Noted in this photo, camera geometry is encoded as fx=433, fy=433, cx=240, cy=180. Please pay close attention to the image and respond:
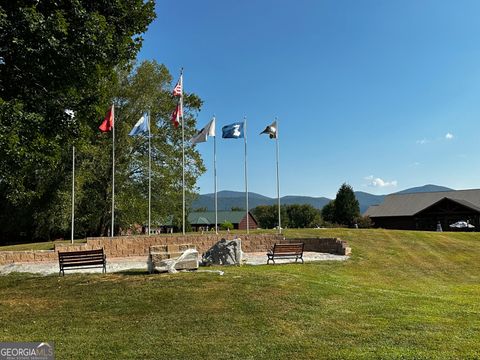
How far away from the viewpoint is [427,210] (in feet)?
172

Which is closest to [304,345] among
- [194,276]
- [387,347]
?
[387,347]

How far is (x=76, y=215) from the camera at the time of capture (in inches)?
1224

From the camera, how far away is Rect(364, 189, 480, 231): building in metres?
50.2

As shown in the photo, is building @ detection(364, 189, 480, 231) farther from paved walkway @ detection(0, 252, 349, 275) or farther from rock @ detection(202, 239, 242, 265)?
rock @ detection(202, 239, 242, 265)

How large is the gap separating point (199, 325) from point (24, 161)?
740 centimetres

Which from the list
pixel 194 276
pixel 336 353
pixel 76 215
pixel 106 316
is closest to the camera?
pixel 336 353

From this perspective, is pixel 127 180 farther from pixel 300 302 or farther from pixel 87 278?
pixel 300 302

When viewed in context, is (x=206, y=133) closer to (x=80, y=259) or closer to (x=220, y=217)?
(x=80, y=259)

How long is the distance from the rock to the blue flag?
35.7 ft

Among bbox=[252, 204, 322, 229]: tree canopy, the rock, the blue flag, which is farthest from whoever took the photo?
bbox=[252, 204, 322, 229]: tree canopy

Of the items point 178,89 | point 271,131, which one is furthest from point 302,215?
point 178,89

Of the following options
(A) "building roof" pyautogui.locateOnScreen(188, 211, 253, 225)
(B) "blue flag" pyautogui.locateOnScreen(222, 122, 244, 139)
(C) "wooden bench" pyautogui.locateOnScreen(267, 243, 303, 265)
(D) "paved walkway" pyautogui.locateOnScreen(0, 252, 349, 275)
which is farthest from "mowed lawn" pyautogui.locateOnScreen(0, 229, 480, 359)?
(A) "building roof" pyautogui.locateOnScreen(188, 211, 253, 225)

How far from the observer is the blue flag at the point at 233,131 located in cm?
2538

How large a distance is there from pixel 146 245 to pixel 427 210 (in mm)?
40753
